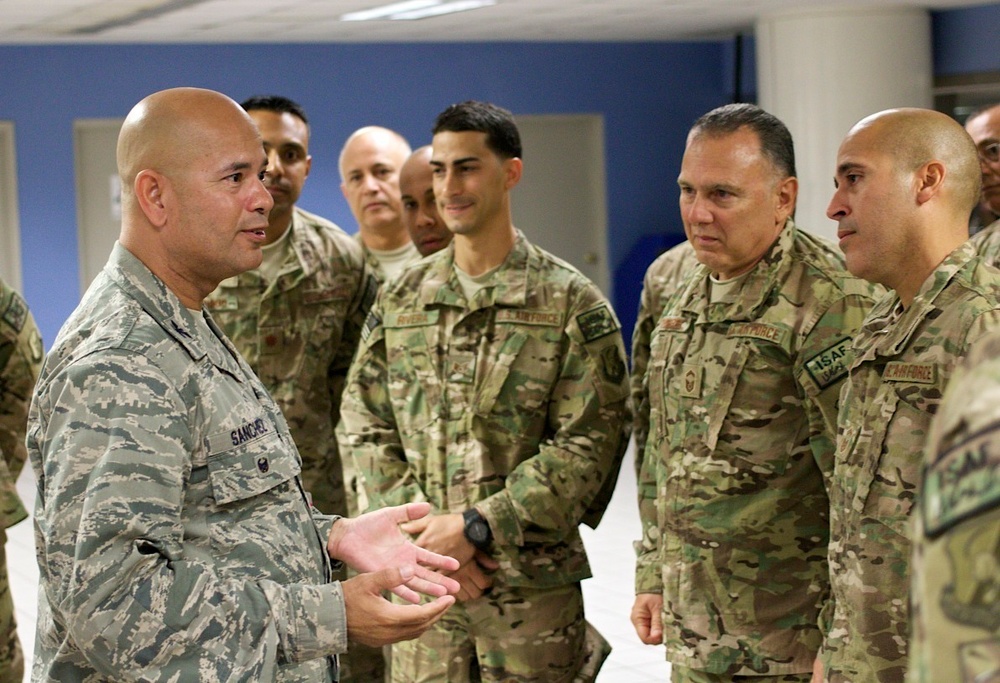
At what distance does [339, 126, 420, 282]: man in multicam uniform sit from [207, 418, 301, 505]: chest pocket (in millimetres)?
2647

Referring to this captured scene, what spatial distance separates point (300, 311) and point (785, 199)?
158 centimetres

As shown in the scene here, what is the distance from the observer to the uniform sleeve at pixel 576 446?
125 inches

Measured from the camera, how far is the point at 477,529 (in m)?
3.17

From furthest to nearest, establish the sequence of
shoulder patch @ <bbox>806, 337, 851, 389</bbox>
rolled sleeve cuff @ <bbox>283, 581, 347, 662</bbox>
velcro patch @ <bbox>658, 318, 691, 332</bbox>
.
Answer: velcro patch @ <bbox>658, 318, 691, 332</bbox>
shoulder patch @ <bbox>806, 337, 851, 389</bbox>
rolled sleeve cuff @ <bbox>283, 581, 347, 662</bbox>

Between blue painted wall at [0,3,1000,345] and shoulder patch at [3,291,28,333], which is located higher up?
blue painted wall at [0,3,1000,345]

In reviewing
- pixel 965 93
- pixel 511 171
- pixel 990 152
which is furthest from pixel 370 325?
pixel 965 93

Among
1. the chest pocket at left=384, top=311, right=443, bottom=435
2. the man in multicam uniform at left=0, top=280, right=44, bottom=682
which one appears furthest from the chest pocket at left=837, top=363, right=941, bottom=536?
the man in multicam uniform at left=0, top=280, right=44, bottom=682

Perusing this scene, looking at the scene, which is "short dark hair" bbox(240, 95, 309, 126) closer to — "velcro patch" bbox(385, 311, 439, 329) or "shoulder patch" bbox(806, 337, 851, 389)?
"velcro patch" bbox(385, 311, 439, 329)

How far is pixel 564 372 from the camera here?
328cm

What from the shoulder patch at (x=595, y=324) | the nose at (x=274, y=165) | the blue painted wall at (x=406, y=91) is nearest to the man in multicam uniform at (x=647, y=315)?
the shoulder patch at (x=595, y=324)

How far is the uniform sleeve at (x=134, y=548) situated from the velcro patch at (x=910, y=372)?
115cm

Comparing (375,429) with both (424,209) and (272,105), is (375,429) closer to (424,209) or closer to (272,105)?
(424,209)

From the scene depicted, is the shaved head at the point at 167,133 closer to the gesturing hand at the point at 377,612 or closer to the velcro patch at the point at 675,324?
the gesturing hand at the point at 377,612

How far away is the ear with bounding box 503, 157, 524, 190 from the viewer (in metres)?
Result: 3.52
